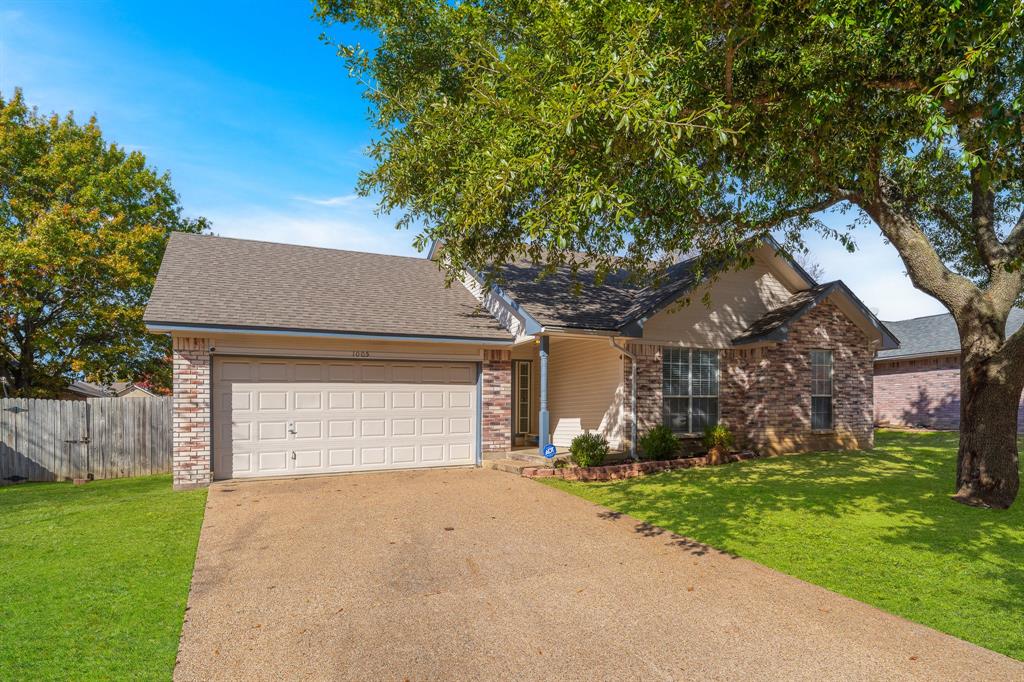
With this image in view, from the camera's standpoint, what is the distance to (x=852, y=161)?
927 cm

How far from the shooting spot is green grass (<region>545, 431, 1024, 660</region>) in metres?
5.19

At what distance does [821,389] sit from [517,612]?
43.2 ft

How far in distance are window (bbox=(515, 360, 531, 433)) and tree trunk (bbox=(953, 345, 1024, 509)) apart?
9.86m

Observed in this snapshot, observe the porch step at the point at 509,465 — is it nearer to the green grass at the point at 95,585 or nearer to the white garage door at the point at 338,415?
the white garage door at the point at 338,415

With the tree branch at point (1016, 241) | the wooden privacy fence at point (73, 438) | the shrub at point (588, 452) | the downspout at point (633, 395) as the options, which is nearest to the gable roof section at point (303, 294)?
the downspout at point (633, 395)

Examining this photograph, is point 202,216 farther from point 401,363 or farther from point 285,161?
point 401,363

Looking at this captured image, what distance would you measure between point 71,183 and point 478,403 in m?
17.4

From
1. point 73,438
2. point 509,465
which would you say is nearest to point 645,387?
point 509,465

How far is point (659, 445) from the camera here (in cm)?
1301

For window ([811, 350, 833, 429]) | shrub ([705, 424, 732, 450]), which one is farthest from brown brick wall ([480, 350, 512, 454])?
window ([811, 350, 833, 429])

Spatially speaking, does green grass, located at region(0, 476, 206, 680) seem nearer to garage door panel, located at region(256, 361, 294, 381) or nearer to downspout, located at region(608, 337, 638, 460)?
garage door panel, located at region(256, 361, 294, 381)

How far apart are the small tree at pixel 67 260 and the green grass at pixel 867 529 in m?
17.4

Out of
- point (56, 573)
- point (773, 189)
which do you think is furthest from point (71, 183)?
point (773, 189)

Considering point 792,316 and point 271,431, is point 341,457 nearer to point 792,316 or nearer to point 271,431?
point 271,431
